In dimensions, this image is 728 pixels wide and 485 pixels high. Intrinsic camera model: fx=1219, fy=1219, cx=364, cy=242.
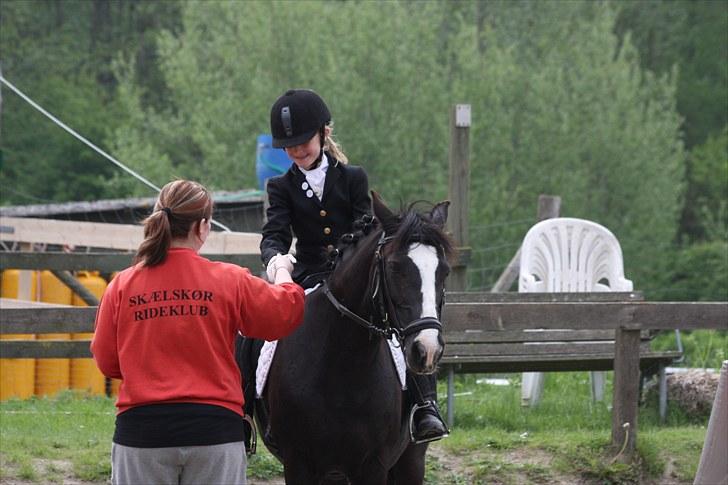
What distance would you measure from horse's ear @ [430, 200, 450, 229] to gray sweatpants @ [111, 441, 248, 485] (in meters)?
1.45

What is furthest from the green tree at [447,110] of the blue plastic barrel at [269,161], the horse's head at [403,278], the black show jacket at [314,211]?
the horse's head at [403,278]

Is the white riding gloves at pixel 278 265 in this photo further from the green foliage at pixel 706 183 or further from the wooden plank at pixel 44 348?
the green foliage at pixel 706 183

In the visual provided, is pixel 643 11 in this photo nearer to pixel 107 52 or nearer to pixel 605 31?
pixel 605 31

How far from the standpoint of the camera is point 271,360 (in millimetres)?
5688

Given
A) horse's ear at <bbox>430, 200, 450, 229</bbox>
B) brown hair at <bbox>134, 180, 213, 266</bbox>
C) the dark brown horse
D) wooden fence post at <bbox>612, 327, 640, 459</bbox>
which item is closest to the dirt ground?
wooden fence post at <bbox>612, 327, 640, 459</bbox>

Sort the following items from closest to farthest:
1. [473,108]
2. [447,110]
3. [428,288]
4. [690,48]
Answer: [428,288] < [447,110] < [473,108] < [690,48]

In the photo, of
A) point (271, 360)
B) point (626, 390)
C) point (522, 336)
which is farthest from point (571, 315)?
point (271, 360)

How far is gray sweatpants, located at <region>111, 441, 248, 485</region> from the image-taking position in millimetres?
4000

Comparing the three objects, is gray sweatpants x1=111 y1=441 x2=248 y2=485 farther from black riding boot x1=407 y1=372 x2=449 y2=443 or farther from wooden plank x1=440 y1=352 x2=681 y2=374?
wooden plank x1=440 y1=352 x2=681 y2=374

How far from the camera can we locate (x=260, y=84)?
32312mm

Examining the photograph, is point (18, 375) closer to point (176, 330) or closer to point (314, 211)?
point (314, 211)

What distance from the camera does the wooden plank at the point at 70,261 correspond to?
396 inches

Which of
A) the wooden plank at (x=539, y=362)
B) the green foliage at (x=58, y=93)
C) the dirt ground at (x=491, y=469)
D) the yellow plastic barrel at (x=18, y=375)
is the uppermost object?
the green foliage at (x=58, y=93)

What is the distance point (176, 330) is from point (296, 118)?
1.78m
